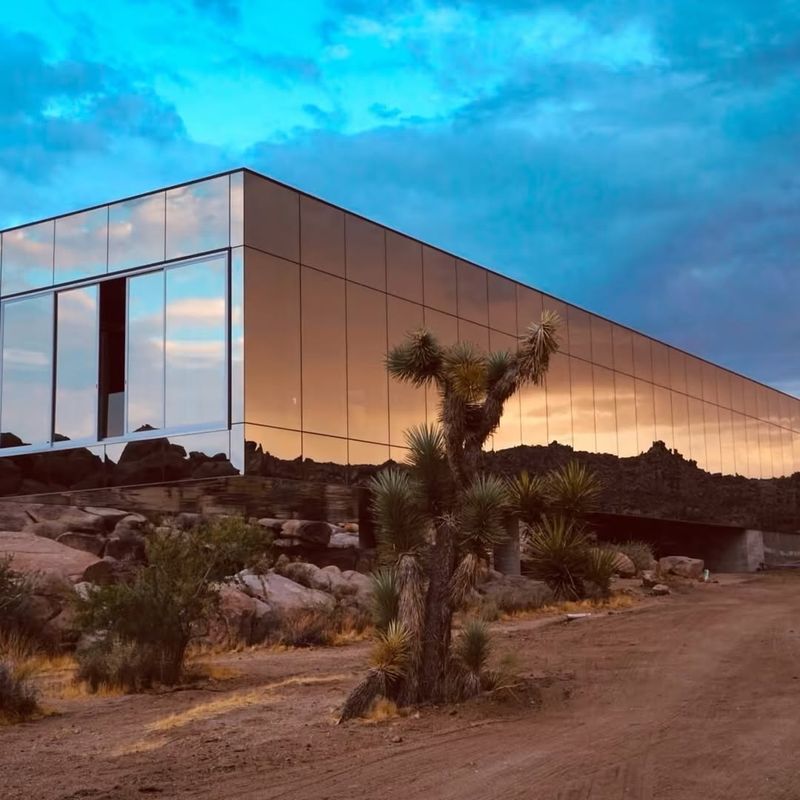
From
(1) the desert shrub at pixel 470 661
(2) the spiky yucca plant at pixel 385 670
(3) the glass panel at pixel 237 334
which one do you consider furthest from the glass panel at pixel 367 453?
(2) the spiky yucca plant at pixel 385 670

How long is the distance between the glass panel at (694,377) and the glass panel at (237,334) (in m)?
26.7

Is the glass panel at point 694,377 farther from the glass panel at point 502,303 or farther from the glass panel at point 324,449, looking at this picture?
the glass panel at point 324,449

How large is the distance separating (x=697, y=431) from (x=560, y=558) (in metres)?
20.9

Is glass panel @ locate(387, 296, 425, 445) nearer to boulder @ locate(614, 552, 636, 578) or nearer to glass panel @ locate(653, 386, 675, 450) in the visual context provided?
boulder @ locate(614, 552, 636, 578)

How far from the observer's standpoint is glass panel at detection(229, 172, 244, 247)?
22734 millimetres

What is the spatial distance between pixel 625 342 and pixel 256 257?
2043 centimetres

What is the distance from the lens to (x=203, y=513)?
2517 centimetres

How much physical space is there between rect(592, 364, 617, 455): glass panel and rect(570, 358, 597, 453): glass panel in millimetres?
386

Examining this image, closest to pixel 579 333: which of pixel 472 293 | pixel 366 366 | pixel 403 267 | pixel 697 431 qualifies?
pixel 472 293

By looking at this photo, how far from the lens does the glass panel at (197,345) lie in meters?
22.4

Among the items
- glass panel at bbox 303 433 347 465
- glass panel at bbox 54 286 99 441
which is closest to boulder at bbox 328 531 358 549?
glass panel at bbox 303 433 347 465

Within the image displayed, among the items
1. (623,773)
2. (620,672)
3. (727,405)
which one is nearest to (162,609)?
(620,672)

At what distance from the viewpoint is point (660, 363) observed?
140ft

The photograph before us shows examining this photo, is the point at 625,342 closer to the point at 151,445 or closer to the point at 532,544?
the point at 532,544
